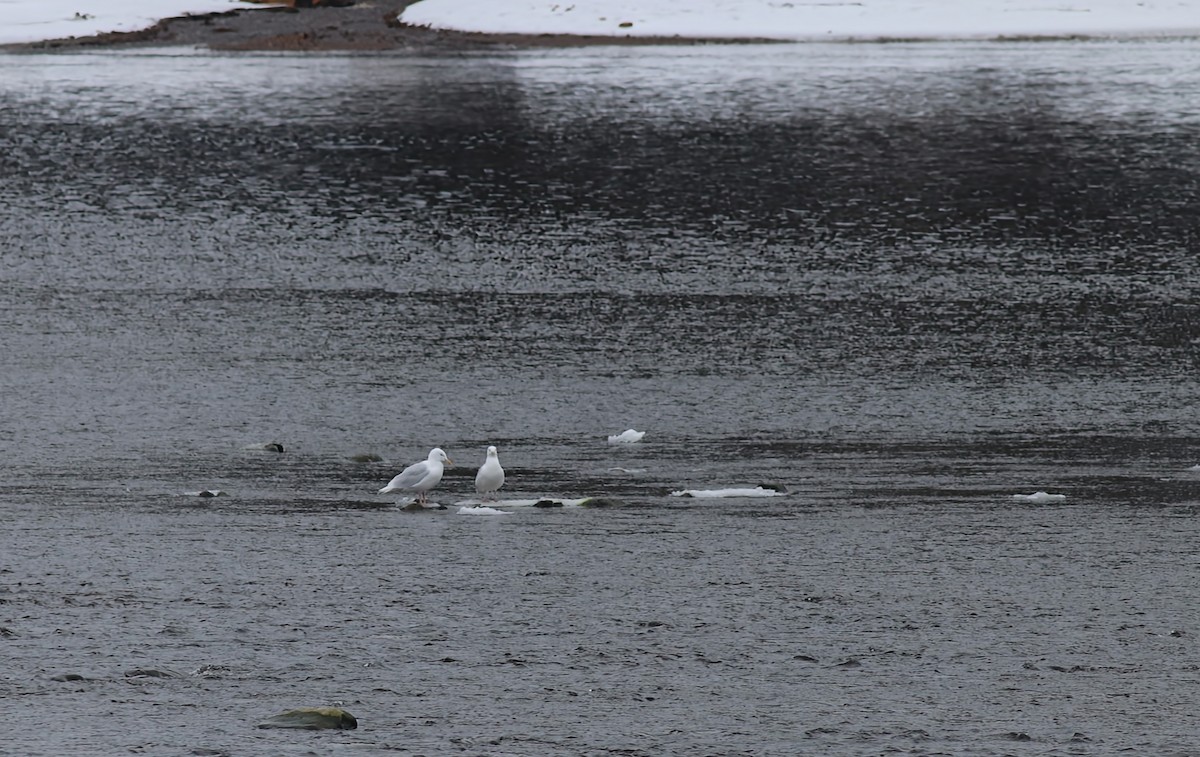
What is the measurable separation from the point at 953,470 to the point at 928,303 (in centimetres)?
788

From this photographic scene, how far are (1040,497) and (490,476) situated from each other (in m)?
3.82

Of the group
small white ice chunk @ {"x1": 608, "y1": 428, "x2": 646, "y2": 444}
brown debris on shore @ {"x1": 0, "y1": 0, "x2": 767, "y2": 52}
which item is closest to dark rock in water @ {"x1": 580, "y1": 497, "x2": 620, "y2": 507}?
small white ice chunk @ {"x1": 608, "y1": 428, "x2": 646, "y2": 444}

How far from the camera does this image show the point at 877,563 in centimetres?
1040

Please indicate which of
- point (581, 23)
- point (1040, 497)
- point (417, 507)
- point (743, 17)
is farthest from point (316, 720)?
point (743, 17)

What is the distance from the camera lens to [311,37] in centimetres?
5241

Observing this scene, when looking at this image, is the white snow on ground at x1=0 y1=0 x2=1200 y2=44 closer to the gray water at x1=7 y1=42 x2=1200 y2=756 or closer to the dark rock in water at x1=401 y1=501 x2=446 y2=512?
the gray water at x1=7 y1=42 x2=1200 y2=756

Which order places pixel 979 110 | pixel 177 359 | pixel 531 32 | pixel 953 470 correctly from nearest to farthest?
pixel 953 470 < pixel 177 359 < pixel 979 110 < pixel 531 32

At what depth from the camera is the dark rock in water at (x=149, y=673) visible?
26.8 ft

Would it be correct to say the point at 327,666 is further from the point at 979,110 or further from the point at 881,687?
the point at 979,110

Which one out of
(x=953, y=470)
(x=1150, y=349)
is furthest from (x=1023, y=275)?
(x=953, y=470)

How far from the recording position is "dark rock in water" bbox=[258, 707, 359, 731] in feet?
24.7

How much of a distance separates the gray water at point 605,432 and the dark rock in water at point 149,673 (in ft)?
0.12

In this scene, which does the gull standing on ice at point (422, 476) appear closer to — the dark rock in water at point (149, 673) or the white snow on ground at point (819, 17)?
the dark rock in water at point (149, 673)

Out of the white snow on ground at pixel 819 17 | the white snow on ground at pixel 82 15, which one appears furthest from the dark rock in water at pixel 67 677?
the white snow on ground at pixel 82 15
